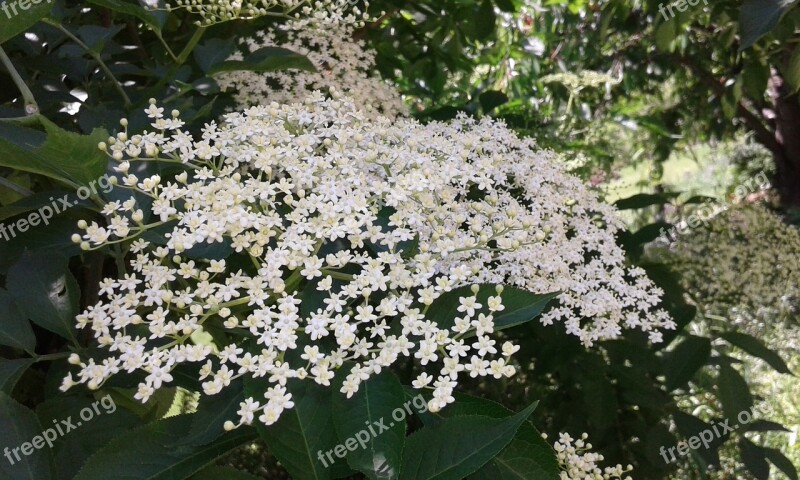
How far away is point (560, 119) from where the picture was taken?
7.14 ft

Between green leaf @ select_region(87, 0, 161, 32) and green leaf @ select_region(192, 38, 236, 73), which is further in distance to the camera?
green leaf @ select_region(192, 38, 236, 73)

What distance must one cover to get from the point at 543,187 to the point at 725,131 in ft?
13.2

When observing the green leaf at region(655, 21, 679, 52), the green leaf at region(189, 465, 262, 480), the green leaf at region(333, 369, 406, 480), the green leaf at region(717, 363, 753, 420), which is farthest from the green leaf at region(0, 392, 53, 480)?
the green leaf at region(655, 21, 679, 52)

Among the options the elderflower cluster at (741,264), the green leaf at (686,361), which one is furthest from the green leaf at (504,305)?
the elderflower cluster at (741,264)

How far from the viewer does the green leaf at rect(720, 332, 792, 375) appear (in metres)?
1.49

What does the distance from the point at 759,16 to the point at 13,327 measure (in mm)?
1231

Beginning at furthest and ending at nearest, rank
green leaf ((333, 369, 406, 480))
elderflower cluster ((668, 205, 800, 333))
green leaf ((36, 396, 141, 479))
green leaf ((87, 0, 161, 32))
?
elderflower cluster ((668, 205, 800, 333)), green leaf ((87, 0, 161, 32)), green leaf ((36, 396, 141, 479)), green leaf ((333, 369, 406, 480))

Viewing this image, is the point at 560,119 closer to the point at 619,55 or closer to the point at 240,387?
the point at 240,387

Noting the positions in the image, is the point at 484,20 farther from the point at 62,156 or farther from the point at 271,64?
the point at 62,156

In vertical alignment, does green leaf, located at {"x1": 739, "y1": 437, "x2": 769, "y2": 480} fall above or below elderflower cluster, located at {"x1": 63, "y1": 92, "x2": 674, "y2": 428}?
below

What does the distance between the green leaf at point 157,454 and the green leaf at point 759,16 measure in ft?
3.36

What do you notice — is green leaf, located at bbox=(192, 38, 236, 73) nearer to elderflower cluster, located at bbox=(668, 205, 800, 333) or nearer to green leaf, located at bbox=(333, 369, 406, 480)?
green leaf, located at bbox=(333, 369, 406, 480)

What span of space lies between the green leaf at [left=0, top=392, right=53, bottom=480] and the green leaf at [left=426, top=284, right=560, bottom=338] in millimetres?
433

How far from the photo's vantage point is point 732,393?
1.51 meters
